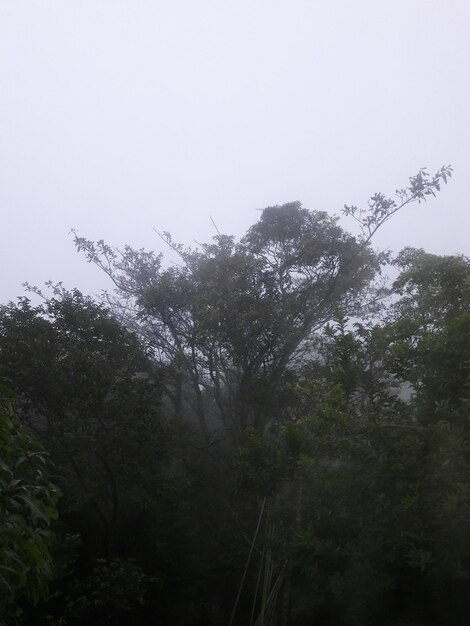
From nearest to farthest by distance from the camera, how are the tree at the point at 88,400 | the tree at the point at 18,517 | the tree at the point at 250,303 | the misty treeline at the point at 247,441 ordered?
the tree at the point at 18,517 → the misty treeline at the point at 247,441 → the tree at the point at 88,400 → the tree at the point at 250,303

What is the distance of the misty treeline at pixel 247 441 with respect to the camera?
5383 mm

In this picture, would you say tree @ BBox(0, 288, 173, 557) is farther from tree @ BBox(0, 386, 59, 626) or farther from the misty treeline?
tree @ BBox(0, 386, 59, 626)

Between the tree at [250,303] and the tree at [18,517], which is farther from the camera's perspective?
the tree at [250,303]

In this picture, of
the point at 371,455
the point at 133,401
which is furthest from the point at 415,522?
the point at 133,401

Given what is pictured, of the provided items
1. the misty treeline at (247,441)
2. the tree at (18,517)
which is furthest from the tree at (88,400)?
the tree at (18,517)

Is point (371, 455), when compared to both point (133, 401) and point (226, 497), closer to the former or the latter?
point (133, 401)

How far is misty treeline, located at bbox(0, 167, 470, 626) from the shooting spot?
538 centimetres

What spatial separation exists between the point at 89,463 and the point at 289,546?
4810mm

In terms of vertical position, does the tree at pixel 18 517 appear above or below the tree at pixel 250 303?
below

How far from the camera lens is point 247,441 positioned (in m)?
7.52

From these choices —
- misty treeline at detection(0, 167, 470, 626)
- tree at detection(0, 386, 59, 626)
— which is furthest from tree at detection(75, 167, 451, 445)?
tree at detection(0, 386, 59, 626)

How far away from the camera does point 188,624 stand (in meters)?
11.4

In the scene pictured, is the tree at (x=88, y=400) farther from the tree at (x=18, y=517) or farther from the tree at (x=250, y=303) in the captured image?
the tree at (x=18, y=517)

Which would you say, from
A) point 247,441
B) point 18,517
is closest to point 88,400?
point 247,441
